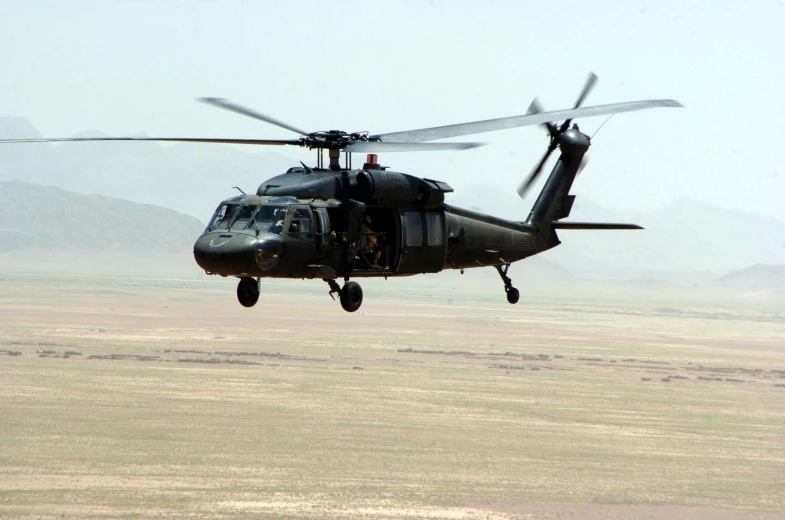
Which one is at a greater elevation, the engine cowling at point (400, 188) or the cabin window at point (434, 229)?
the engine cowling at point (400, 188)

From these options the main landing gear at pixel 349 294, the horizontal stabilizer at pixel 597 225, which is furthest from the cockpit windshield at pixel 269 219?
the horizontal stabilizer at pixel 597 225

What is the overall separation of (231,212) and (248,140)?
2444 millimetres

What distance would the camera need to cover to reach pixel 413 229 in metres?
35.4

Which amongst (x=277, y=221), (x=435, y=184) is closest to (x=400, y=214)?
(x=435, y=184)

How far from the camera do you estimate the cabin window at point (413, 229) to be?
35.2m

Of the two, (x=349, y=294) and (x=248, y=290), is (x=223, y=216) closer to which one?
(x=248, y=290)

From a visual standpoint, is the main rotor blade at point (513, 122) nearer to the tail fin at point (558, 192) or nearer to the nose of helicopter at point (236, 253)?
the nose of helicopter at point (236, 253)

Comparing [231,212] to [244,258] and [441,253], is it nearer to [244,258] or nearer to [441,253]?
[244,258]

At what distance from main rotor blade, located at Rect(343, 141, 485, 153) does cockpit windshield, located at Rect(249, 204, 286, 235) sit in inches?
97.3

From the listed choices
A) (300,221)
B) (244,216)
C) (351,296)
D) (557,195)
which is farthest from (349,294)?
(557,195)

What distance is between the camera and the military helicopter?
1214 inches

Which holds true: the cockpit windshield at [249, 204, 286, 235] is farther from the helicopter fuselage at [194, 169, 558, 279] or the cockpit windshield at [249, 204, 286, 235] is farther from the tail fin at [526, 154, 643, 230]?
the tail fin at [526, 154, 643, 230]

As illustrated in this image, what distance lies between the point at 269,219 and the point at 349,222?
8.59ft

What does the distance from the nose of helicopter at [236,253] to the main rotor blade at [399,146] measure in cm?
331
